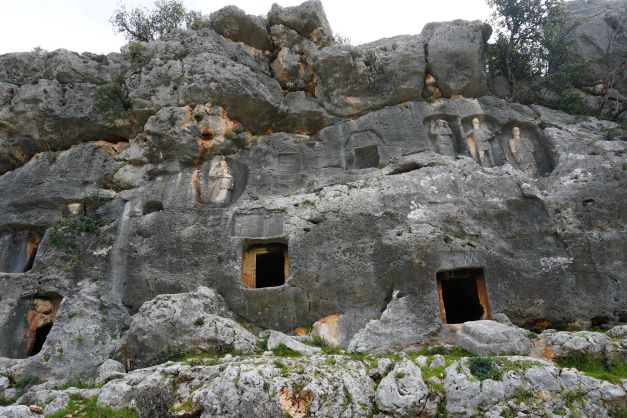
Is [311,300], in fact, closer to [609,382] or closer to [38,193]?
[609,382]

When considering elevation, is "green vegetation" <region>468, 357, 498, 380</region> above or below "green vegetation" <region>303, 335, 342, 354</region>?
below

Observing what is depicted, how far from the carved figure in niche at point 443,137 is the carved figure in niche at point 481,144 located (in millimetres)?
560

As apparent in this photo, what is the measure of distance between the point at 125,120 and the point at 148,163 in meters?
1.84

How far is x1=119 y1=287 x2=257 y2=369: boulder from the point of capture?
35.2 feet

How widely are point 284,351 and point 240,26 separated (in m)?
11.2

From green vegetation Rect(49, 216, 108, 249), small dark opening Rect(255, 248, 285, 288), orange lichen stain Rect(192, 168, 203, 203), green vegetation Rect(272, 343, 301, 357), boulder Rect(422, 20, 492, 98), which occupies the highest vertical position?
boulder Rect(422, 20, 492, 98)

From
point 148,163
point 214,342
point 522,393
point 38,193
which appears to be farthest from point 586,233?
point 38,193

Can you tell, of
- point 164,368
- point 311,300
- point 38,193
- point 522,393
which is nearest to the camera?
point 522,393

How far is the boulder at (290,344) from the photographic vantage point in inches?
416

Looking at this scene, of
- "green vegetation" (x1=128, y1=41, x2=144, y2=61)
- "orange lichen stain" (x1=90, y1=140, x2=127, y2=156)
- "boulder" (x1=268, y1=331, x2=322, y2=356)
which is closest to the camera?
"boulder" (x1=268, y1=331, x2=322, y2=356)

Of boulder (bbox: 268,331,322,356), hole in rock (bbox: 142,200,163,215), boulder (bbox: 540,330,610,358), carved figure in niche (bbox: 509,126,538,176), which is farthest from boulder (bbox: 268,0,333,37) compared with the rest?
boulder (bbox: 540,330,610,358)

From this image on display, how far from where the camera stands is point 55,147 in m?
16.3

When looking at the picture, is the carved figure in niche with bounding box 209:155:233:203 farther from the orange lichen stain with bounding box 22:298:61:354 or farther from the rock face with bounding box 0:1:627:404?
the orange lichen stain with bounding box 22:298:61:354

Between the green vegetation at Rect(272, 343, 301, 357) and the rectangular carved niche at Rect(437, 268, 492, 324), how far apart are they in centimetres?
348
